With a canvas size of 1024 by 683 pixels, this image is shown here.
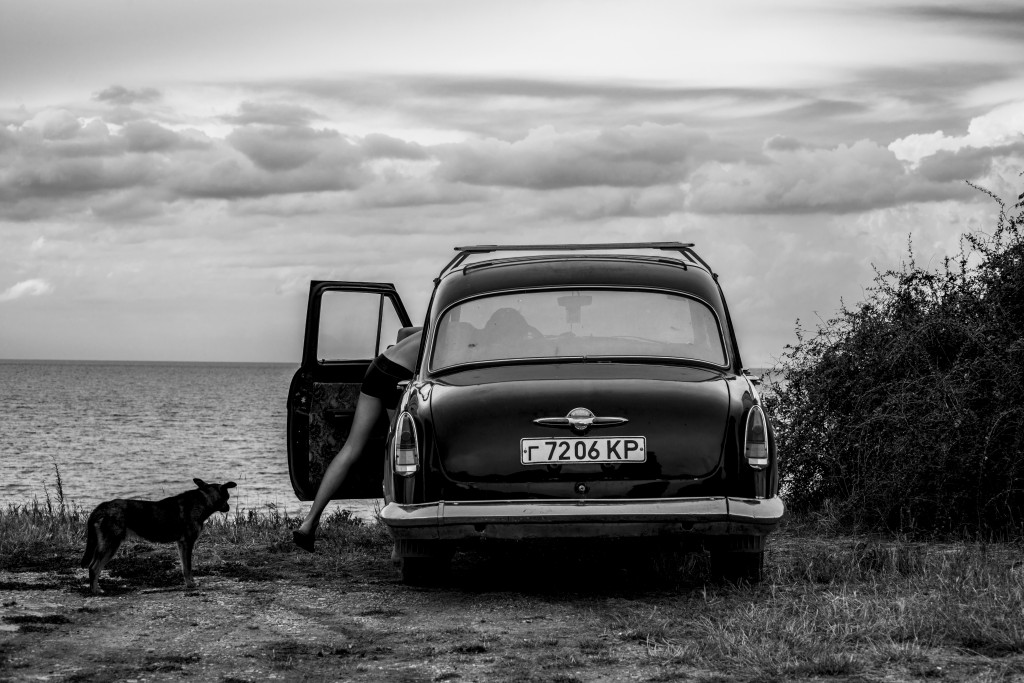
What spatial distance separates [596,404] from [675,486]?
0.60m

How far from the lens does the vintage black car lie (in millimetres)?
6070

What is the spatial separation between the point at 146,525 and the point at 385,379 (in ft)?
5.79

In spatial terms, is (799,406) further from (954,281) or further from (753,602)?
(753,602)

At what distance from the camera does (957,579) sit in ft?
20.9

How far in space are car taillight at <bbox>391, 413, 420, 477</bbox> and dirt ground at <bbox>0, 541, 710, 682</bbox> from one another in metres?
0.77

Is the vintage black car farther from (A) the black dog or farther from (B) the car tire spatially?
(A) the black dog

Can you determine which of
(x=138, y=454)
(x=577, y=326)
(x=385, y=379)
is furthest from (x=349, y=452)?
(x=138, y=454)

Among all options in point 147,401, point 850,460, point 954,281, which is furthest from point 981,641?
point 147,401

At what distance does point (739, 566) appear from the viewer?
6.62 metres

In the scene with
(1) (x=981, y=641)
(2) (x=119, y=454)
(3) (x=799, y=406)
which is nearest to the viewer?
(1) (x=981, y=641)

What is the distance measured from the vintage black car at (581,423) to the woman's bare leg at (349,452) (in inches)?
37.9

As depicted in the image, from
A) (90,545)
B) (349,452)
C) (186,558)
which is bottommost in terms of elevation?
(186,558)

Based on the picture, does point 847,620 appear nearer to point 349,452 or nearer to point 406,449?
point 406,449

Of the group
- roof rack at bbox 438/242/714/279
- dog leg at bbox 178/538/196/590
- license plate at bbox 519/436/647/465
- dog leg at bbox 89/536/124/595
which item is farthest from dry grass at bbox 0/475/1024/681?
roof rack at bbox 438/242/714/279
